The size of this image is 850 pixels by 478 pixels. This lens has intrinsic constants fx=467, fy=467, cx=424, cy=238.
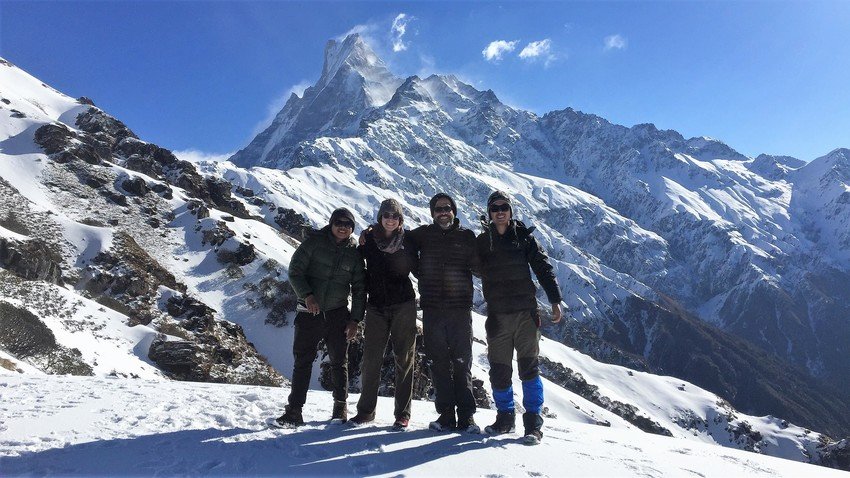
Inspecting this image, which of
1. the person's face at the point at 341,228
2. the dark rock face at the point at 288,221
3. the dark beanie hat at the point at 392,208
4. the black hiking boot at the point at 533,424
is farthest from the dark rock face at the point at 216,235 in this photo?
the black hiking boot at the point at 533,424

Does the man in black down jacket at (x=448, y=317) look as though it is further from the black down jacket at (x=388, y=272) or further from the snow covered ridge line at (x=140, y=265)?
the snow covered ridge line at (x=140, y=265)

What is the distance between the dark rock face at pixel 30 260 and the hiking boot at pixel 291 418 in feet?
107

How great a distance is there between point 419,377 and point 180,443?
27.8m

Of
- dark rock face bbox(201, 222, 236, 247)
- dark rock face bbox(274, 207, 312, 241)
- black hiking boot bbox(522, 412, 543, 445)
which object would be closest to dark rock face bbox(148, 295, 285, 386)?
dark rock face bbox(201, 222, 236, 247)

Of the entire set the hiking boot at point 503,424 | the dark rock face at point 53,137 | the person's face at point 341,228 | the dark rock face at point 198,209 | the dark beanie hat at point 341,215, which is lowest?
the hiking boot at point 503,424

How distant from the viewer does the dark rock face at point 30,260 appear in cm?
3131

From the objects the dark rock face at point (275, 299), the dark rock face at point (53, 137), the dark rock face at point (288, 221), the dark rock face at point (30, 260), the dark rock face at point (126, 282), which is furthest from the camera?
the dark rock face at point (288, 221)

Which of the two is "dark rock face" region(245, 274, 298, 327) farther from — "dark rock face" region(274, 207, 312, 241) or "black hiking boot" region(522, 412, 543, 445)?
"dark rock face" region(274, 207, 312, 241)

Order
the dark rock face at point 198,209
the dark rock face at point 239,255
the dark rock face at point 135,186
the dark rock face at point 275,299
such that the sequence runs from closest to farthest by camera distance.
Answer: the dark rock face at point 275,299, the dark rock face at point 239,255, the dark rock face at point 198,209, the dark rock face at point 135,186

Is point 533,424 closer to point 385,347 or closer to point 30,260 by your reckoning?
point 385,347

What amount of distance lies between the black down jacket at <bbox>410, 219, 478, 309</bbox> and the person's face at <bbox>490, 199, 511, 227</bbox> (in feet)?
1.55

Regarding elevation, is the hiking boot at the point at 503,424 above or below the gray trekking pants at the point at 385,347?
below

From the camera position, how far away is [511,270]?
733 centimetres

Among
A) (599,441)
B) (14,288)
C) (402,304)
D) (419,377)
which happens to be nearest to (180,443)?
(402,304)
